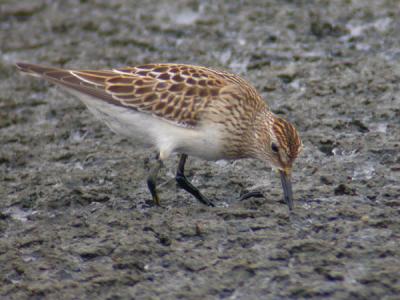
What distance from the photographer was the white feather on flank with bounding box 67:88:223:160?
7.93m

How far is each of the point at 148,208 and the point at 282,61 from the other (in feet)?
13.7

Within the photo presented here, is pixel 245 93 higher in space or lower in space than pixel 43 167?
higher

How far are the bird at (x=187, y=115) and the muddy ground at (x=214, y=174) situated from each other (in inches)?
20.3

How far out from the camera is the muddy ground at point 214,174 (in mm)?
6820

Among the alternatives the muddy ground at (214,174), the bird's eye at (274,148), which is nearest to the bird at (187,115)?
the bird's eye at (274,148)

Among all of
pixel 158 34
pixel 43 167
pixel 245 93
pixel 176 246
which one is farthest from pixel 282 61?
pixel 176 246

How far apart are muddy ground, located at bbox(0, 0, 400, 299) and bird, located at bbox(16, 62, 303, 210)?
0.52 m

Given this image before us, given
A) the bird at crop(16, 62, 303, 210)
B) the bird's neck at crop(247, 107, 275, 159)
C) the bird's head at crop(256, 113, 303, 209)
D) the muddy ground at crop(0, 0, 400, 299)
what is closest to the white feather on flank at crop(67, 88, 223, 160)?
the bird at crop(16, 62, 303, 210)

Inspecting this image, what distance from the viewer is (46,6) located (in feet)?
47.7

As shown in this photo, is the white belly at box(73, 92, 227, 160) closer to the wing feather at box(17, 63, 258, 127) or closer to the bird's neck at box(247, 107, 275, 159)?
the wing feather at box(17, 63, 258, 127)

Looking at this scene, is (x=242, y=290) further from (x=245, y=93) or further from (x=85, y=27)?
(x=85, y=27)

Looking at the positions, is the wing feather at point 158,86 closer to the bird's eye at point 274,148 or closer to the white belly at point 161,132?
the white belly at point 161,132

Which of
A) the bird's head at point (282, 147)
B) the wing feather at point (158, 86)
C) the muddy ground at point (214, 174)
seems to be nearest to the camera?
the muddy ground at point (214, 174)

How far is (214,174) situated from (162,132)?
106cm
